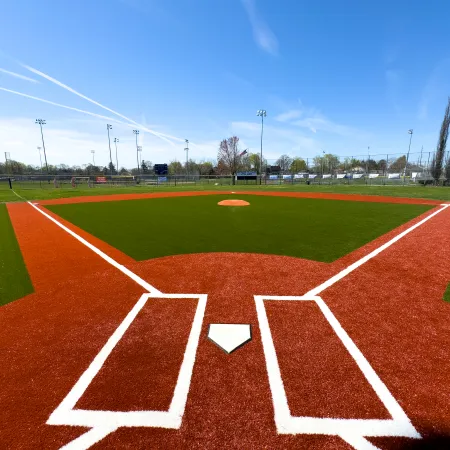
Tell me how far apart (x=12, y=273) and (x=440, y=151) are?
5101 centimetres

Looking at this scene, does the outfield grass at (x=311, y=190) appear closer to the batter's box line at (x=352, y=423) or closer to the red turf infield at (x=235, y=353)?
the red turf infield at (x=235, y=353)

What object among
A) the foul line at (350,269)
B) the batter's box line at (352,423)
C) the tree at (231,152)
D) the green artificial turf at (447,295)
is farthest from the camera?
the tree at (231,152)

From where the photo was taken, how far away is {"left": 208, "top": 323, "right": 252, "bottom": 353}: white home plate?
2.96 meters

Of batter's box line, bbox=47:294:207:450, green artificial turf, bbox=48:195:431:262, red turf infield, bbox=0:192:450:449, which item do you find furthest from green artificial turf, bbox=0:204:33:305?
batter's box line, bbox=47:294:207:450

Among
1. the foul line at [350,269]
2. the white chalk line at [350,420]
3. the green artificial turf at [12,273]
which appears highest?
the foul line at [350,269]

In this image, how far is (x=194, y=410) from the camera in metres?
2.15

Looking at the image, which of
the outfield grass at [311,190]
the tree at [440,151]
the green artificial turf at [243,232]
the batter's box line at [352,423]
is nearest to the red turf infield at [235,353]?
the batter's box line at [352,423]

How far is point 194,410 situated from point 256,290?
7.69 feet

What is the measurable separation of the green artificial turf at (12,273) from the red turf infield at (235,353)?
0.22 m

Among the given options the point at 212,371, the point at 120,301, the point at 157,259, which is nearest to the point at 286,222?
the point at 157,259

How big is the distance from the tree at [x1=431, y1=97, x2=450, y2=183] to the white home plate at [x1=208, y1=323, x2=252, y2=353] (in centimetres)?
4551

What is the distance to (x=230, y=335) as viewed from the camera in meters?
3.15

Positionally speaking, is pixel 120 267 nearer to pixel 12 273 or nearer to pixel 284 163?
pixel 12 273

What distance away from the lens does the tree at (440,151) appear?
37469 millimetres
